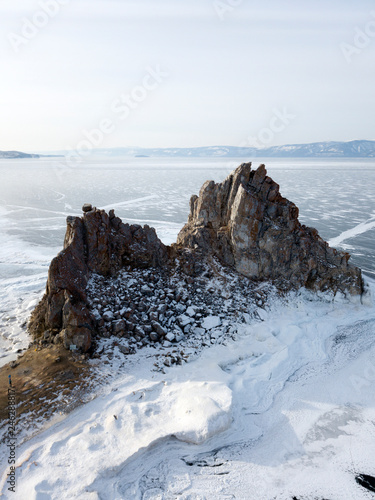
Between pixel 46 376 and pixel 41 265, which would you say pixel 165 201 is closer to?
pixel 41 265

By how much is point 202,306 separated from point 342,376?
5.35 meters

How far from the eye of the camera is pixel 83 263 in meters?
12.6

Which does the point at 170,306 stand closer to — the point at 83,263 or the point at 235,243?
the point at 83,263

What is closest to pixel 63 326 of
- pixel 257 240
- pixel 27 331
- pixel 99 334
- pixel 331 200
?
pixel 99 334

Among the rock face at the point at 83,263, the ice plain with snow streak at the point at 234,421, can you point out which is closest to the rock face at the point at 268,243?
the ice plain with snow streak at the point at 234,421

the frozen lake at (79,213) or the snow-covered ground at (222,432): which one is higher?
the frozen lake at (79,213)

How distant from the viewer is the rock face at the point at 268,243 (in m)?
14.6

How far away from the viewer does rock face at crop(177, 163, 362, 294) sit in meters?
14.6

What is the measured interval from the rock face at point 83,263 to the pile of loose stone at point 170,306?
49cm

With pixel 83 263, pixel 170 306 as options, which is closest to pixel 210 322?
pixel 170 306

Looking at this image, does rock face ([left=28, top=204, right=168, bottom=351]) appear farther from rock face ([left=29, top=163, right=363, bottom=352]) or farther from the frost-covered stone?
the frost-covered stone

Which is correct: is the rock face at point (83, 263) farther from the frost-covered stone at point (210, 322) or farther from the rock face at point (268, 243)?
the frost-covered stone at point (210, 322)

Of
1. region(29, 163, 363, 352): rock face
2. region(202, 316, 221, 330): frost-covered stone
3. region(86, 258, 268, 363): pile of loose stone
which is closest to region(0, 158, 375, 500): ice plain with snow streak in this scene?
region(86, 258, 268, 363): pile of loose stone

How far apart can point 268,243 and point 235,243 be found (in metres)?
1.46
